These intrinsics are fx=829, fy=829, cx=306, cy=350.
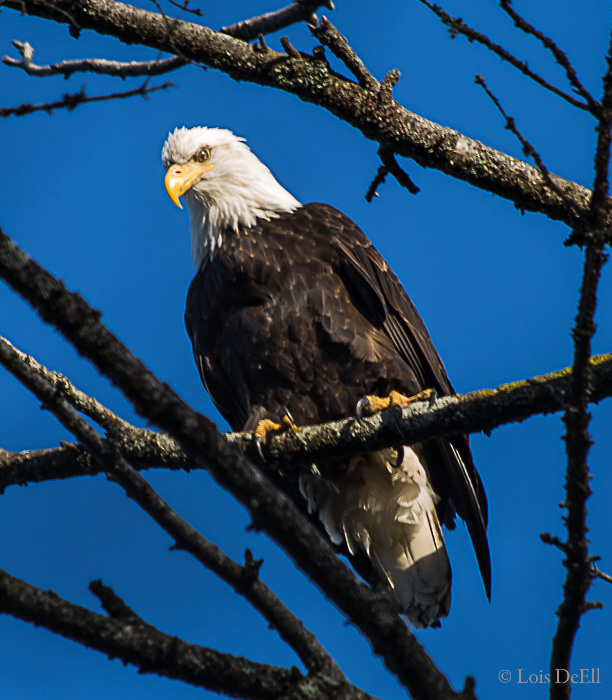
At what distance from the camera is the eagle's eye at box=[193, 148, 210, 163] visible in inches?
207

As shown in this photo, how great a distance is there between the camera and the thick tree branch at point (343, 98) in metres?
3.22

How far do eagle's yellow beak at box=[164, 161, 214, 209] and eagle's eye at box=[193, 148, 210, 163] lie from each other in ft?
0.11

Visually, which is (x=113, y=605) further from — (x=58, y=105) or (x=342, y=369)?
(x=342, y=369)

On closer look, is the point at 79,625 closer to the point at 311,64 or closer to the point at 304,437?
the point at 304,437

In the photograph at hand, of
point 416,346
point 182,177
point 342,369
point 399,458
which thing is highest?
point 182,177

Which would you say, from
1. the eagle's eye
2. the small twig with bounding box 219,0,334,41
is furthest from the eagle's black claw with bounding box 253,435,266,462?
the eagle's eye

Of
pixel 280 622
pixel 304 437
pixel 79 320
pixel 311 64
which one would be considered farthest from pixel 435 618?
pixel 79 320

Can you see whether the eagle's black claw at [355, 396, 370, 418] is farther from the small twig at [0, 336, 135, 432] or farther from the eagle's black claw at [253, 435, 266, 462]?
the small twig at [0, 336, 135, 432]

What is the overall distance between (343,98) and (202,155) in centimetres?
220

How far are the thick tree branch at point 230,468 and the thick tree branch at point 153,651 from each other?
0.20 metres

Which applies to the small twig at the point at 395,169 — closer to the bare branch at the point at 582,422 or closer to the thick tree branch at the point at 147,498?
the bare branch at the point at 582,422

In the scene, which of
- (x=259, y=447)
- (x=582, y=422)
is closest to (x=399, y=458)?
(x=259, y=447)

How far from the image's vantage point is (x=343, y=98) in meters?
3.25

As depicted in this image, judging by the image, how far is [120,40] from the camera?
10.7 feet
